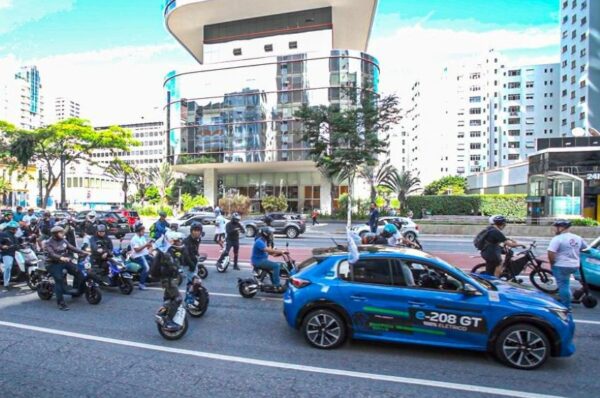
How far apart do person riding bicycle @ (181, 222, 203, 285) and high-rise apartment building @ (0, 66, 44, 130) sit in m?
133

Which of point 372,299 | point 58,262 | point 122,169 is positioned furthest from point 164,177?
point 372,299

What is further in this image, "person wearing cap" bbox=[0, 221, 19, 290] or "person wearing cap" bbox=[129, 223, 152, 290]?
"person wearing cap" bbox=[129, 223, 152, 290]

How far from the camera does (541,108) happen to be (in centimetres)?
7756

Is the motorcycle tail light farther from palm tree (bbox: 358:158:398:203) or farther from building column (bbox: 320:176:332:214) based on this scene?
building column (bbox: 320:176:332:214)

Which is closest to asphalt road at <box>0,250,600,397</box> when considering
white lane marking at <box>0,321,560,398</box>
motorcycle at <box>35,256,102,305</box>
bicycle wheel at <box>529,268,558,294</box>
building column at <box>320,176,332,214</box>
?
white lane marking at <box>0,321,560,398</box>

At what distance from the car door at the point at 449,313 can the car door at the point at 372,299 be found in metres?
0.15

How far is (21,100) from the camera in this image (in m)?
141

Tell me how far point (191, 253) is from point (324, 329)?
308 cm

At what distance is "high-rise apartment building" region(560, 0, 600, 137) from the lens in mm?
58906

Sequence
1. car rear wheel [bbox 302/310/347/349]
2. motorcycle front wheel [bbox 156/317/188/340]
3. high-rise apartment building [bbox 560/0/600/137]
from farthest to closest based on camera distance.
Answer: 1. high-rise apartment building [bbox 560/0/600/137]
2. motorcycle front wheel [bbox 156/317/188/340]
3. car rear wheel [bbox 302/310/347/349]

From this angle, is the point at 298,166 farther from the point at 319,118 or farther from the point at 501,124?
the point at 501,124

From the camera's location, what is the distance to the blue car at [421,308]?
15.5 ft

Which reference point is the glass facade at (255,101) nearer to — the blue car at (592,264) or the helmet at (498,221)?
the blue car at (592,264)

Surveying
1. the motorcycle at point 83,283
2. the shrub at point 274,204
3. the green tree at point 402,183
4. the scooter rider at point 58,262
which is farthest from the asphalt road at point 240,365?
the shrub at point 274,204
